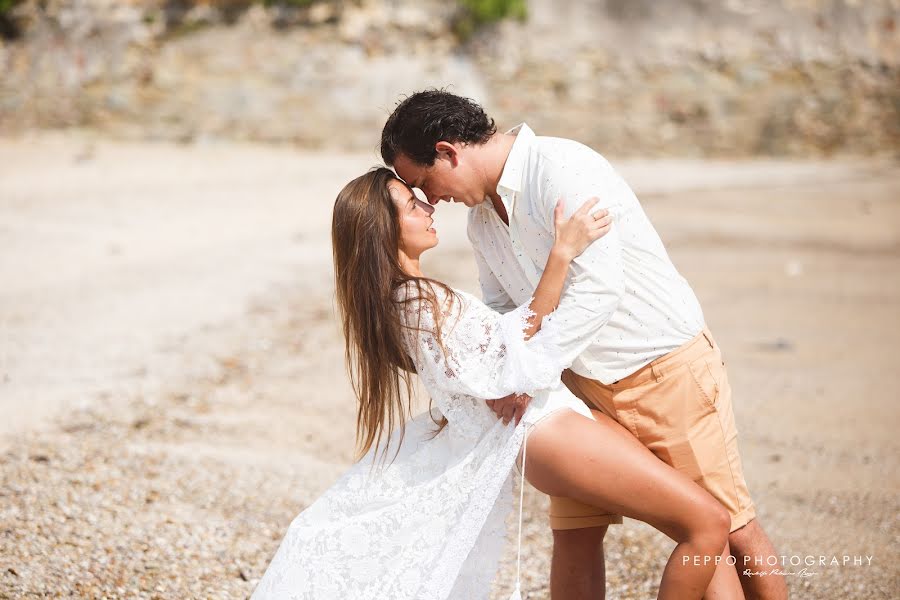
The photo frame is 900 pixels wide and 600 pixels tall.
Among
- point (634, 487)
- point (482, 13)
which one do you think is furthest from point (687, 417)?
point (482, 13)

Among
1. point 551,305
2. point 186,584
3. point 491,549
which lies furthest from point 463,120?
point 186,584

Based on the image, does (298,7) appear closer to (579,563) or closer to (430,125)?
(430,125)

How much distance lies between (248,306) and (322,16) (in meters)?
7.30

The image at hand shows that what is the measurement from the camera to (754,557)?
101 inches

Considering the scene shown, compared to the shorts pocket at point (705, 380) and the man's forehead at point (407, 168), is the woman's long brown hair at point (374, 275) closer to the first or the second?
the man's forehead at point (407, 168)

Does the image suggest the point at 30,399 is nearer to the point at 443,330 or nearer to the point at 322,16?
the point at 443,330

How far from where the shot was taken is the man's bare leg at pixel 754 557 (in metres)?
2.55

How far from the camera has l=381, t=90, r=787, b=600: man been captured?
2.42 m

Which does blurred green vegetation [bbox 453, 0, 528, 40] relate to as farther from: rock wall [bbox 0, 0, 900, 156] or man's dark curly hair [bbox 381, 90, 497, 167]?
man's dark curly hair [bbox 381, 90, 497, 167]

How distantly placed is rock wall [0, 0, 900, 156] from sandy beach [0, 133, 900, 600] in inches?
32.2

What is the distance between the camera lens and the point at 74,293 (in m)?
7.05

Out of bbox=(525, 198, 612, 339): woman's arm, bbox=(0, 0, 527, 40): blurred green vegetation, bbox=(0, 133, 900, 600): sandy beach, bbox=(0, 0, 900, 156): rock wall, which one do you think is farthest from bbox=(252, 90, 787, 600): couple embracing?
bbox=(0, 0, 527, 40): blurred green vegetation

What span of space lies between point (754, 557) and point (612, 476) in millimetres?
602

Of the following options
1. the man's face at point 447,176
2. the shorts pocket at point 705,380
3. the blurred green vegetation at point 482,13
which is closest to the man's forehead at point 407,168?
the man's face at point 447,176
